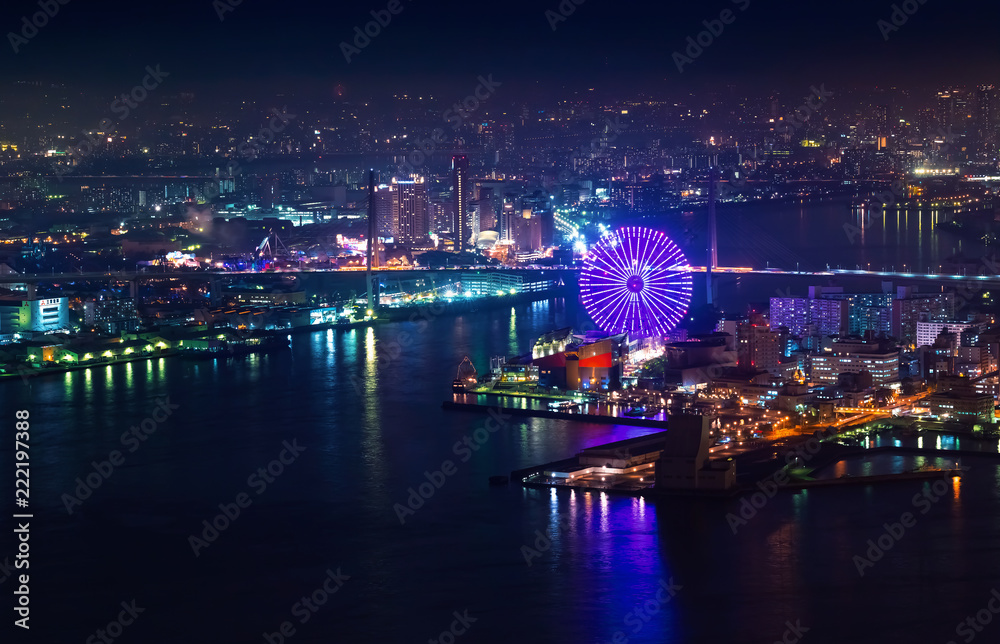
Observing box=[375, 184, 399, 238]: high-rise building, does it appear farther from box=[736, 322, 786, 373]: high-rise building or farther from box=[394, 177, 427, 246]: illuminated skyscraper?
box=[736, 322, 786, 373]: high-rise building

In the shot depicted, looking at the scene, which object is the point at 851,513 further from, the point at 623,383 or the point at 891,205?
the point at 891,205

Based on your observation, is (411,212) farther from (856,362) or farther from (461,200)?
(856,362)

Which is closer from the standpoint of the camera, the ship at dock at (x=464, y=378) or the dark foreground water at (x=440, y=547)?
the dark foreground water at (x=440, y=547)

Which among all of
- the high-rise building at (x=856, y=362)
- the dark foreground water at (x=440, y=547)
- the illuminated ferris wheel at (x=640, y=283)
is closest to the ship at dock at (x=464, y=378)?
the dark foreground water at (x=440, y=547)

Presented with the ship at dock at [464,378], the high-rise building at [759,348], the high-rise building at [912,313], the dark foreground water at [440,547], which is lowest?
the dark foreground water at [440,547]

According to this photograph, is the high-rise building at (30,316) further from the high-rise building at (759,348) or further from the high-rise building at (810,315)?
the high-rise building at (810,315)

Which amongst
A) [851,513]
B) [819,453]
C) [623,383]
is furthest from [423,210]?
[851,513]
